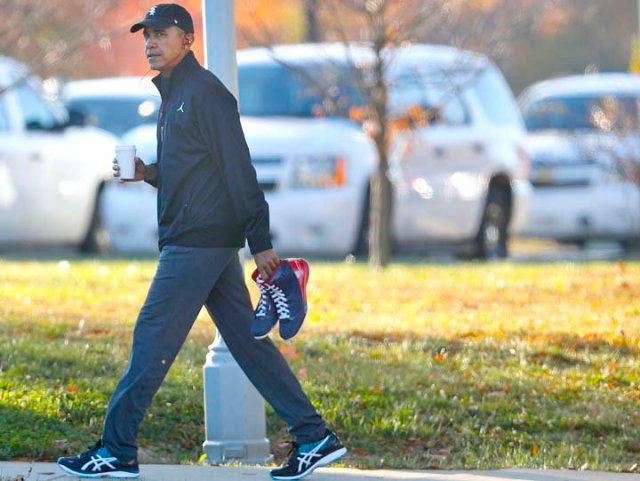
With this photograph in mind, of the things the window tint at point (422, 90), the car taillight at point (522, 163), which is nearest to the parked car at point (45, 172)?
the window tint at point (422, 90)

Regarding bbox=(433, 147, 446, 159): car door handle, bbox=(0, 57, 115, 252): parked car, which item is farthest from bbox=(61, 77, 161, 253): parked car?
bbox=(433, 147, 446, 159): car door handle

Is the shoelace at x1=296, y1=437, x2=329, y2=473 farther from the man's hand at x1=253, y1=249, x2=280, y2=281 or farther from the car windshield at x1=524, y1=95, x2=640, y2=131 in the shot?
the car windshield at x1=524, y1=95, x2=640, y2=131

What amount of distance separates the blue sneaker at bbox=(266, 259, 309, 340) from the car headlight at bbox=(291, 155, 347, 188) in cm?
970

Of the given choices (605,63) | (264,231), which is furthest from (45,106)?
(605,63)

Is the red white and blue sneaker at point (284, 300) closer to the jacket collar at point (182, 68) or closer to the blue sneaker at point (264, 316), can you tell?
the blue sneaker at point (264, 316)

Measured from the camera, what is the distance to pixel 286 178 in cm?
1633

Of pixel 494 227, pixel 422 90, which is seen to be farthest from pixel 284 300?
pixel 494 227

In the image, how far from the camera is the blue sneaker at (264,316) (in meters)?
6.62

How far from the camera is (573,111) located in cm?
2047

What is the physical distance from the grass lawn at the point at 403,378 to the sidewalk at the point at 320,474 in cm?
44

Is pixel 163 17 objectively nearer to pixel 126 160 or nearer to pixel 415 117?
pixel 126 160

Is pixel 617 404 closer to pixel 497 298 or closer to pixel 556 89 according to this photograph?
pixel 497 298

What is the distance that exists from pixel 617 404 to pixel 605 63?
4054cm

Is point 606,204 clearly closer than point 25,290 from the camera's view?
No
